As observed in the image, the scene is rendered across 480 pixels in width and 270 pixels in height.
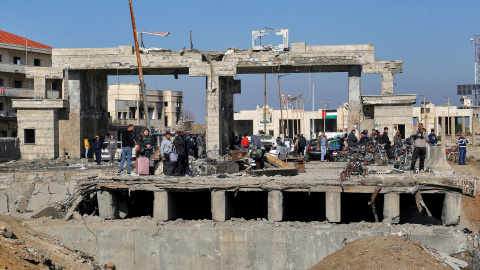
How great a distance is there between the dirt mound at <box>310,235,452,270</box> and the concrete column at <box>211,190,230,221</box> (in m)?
3.20

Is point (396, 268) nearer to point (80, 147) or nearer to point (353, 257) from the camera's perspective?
point (353, 257)

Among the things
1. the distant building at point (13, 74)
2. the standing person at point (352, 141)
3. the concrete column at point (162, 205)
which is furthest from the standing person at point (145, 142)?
the distant building at point (13, 74)

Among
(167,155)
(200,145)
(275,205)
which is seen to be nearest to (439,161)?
(275,205)

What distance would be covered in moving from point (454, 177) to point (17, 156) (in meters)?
23.9

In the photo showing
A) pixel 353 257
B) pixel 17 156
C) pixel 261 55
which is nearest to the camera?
pixel 353 257

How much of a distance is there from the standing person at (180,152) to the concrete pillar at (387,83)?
1336 cm

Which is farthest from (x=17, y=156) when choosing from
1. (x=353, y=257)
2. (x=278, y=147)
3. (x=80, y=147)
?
(x=353, y=257)

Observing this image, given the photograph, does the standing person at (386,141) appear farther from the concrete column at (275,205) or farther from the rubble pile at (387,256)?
the rubble pile at (387,256)

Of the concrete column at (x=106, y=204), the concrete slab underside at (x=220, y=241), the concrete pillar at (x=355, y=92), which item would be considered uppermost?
the concrete pillar at (x=355, y=92)

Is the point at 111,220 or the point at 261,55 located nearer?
the point at 111,220

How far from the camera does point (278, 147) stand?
30891 millimetres

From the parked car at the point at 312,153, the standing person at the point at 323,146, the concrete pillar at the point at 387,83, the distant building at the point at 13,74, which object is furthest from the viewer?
the distant building at the point at 13,74

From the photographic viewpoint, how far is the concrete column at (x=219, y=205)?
57.3 feet

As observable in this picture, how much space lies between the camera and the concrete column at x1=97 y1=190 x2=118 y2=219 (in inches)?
717
